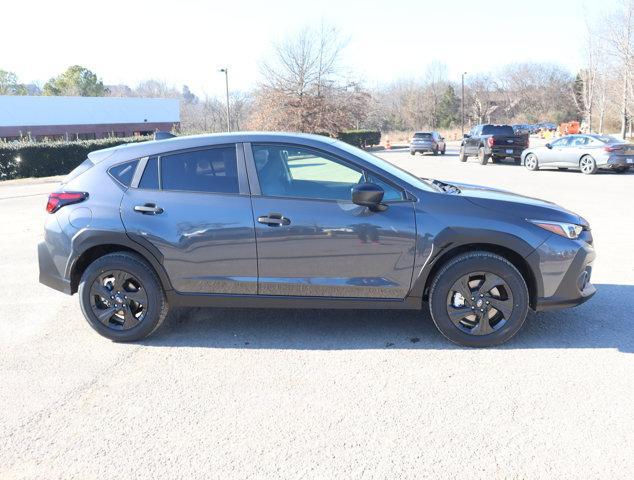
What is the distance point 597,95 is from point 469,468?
48.7 meters

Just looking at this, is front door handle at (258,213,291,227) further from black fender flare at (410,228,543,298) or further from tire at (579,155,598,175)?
tire at (579,155,598,175)

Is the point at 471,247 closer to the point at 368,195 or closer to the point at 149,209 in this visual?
the point at 368,195

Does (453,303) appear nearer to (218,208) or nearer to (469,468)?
(469,468)

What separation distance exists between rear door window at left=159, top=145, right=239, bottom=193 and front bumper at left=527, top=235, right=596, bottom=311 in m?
2.46

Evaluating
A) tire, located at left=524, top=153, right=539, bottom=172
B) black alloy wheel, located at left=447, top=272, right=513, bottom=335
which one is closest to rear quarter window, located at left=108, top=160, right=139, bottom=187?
black alloy wheel, located at left=447, top=272, right=513, bottom=335

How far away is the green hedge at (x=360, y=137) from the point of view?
43500 millimetres

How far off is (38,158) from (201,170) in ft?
75.5

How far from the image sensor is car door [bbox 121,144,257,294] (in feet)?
13.6

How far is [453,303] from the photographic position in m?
4.14

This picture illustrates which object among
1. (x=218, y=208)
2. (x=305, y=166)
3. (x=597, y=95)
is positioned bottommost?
(x=218, y=208)

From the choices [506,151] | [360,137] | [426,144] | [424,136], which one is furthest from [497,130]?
[360,137]

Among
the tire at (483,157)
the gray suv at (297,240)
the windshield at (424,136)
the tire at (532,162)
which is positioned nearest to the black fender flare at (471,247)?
the gray suv at (297,240)

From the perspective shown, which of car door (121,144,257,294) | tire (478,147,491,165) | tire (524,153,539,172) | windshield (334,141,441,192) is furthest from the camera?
tire (478,147,491,165)

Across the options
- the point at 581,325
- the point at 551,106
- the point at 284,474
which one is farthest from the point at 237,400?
the point at 551,106
